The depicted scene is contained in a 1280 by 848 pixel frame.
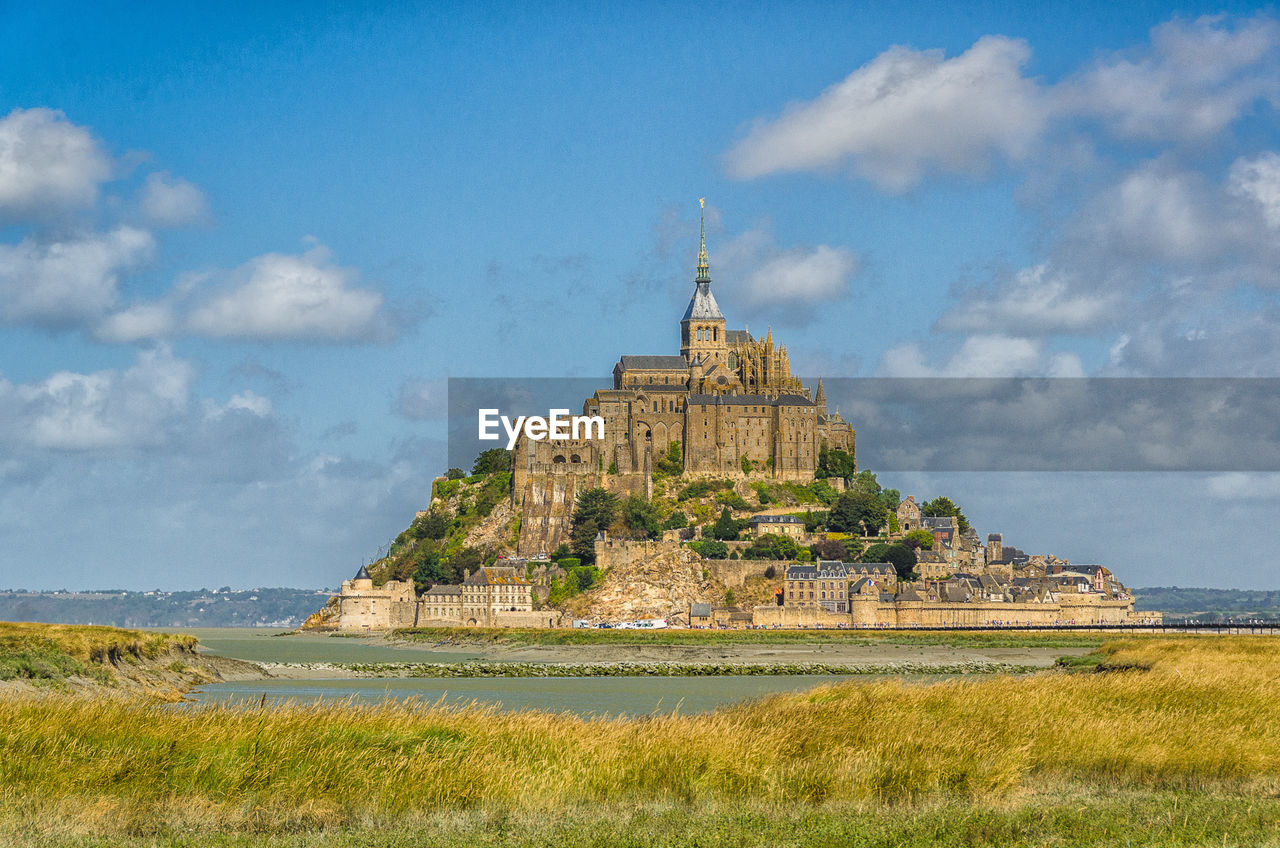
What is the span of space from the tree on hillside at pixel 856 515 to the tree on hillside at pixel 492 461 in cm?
2914

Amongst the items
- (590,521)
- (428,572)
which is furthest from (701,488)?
(428,572)

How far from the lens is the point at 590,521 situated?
113938mm

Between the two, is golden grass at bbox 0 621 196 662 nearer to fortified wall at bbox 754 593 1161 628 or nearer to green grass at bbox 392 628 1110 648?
green grass at bbox 392 628 1110 648

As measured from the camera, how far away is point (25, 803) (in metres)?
16.1

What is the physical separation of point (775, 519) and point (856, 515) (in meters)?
6.79

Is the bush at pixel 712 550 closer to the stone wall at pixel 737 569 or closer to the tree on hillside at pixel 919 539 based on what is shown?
the stone wall at pixel 737 569

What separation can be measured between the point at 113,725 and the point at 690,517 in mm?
100106

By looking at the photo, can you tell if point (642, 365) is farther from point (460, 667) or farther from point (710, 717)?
point (710, 717)

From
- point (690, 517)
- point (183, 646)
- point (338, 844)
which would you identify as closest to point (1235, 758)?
point (338, 844)

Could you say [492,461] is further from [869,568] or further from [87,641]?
[87,641]

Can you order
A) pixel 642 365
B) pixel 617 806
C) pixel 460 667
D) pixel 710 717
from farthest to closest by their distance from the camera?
1. pixel 642 365
2. pixel 460 667
3. pixel 710 717
4. pixel 617 806

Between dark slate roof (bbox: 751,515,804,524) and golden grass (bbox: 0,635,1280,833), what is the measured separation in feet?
299

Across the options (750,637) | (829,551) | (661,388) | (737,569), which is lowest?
(750,637)

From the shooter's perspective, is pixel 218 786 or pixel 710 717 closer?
pixel 218 786
